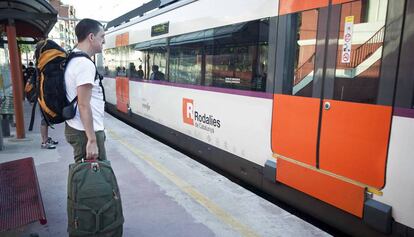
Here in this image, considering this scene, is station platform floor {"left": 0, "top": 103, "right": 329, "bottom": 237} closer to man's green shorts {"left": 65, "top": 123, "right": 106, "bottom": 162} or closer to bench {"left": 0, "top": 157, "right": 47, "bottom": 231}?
bench {"left": 0, "top": 157, "right": 47, "bottom": 231}

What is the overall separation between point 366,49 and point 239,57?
2.15 m

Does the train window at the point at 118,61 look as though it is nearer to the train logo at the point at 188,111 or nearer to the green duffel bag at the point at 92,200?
the train logo at the point at 188,111

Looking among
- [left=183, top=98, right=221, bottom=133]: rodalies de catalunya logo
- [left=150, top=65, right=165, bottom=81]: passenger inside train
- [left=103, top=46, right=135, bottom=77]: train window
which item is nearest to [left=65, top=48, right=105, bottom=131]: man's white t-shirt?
[left=183, top=98, right=221, bottom=133]: rodalies de catalunya logo

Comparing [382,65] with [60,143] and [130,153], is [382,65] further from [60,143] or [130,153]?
[60,143]

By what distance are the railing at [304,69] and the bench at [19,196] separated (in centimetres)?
286

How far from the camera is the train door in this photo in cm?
318

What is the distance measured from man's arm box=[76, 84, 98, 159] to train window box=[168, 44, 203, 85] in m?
3.76

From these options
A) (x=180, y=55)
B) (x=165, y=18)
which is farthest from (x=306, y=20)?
(x=165, y=18)

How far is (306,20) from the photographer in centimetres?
396

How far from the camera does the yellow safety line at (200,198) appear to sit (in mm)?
3396

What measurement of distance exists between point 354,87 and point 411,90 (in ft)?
1.92

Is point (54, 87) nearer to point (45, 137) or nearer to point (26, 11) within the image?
point (45, 137)

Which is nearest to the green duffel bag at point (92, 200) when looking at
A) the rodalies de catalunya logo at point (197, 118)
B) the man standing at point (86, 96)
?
the man standing at point (86, 96)

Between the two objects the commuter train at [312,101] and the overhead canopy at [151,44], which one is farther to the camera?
the overhead canopy at [151,44]
